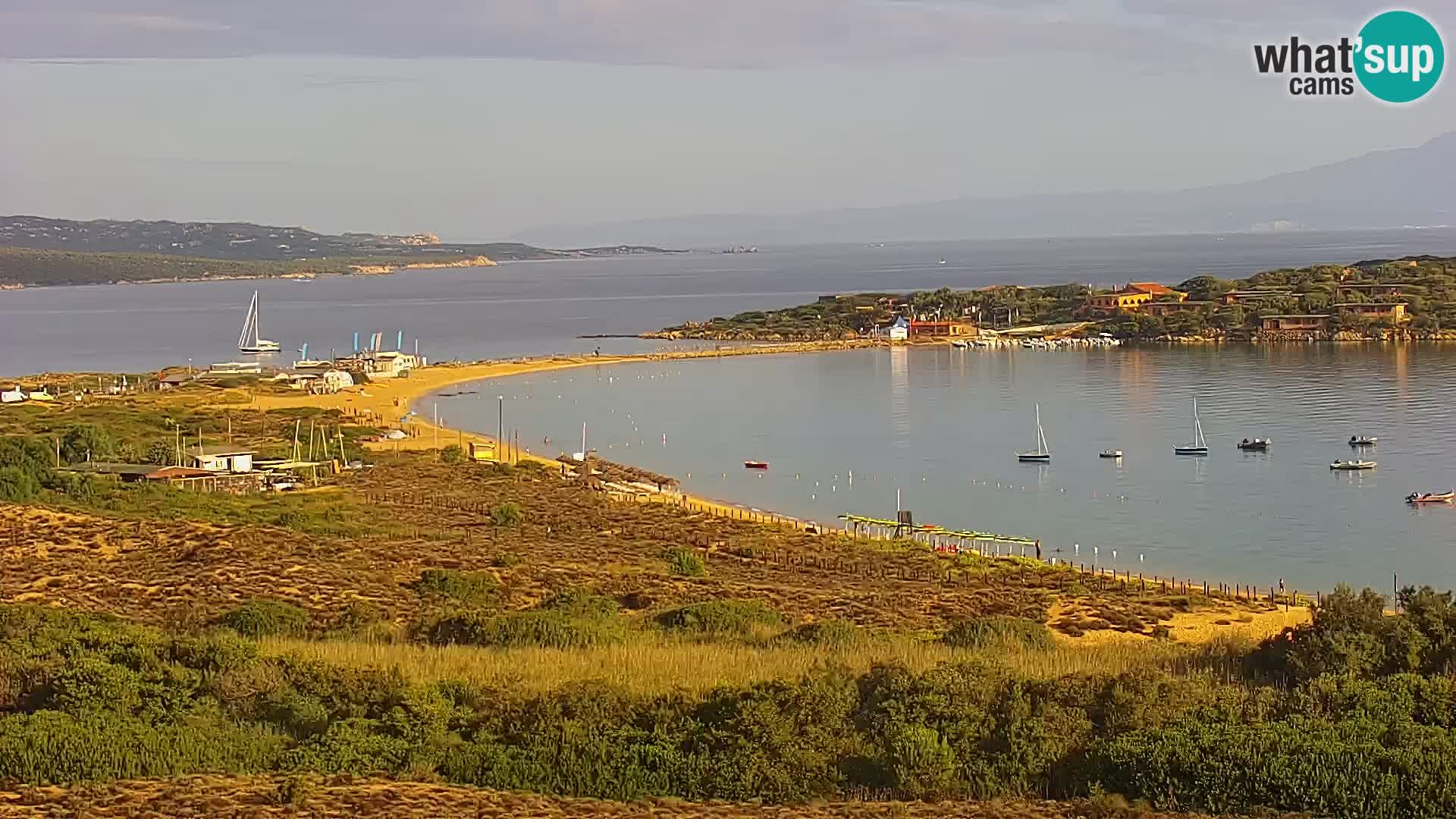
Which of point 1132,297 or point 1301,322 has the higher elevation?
point 1132,297

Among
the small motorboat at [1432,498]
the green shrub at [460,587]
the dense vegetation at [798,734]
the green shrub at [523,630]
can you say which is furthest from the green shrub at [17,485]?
the small motorboat at [1432,498]

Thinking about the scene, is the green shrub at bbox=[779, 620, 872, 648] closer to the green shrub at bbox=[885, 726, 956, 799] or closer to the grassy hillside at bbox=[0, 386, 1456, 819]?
the grassy hillside at bbox=[0, 386, 1456, 819]

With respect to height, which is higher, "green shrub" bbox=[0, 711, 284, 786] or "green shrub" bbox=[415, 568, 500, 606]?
"green shrub" bbox=[0, 711, 284, 786]

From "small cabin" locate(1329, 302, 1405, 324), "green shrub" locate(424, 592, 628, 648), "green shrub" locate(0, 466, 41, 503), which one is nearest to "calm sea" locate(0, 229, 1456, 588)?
"small cabin" locate(1329, 302, 1405, 324)

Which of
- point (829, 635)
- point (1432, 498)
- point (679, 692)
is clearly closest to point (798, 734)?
point (679, 692)

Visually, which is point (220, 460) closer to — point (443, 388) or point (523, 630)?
point (523, 630)
